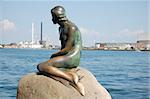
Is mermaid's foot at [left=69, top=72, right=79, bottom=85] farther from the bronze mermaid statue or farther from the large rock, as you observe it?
the large rock

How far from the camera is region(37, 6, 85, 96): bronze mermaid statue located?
25.5ft

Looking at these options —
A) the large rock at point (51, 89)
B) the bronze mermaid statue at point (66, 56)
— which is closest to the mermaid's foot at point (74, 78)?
the bronze mermaid statue at point (66, 56)

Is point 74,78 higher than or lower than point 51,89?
higher

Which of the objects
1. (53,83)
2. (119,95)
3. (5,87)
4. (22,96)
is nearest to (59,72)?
(53,83)

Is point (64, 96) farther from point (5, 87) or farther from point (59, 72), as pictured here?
point (5, 87)

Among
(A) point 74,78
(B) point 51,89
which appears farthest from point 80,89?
(B) point 51,89

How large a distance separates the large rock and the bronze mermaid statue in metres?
0.12

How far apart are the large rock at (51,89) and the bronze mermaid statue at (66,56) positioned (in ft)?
0.41

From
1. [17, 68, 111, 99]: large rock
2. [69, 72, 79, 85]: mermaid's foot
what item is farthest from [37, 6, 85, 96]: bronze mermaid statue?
[17, 68, 111, 99]: large rock

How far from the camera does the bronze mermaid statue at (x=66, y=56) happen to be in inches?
306

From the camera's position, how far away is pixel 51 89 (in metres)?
7.65

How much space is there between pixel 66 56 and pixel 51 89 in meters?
0.69

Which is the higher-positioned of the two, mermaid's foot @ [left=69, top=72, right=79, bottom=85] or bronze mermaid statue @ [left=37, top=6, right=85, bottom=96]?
bronze mermaid statue @ [left=37, top=6, right=85, bottom=96]

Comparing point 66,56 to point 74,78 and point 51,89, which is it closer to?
point 74,78
